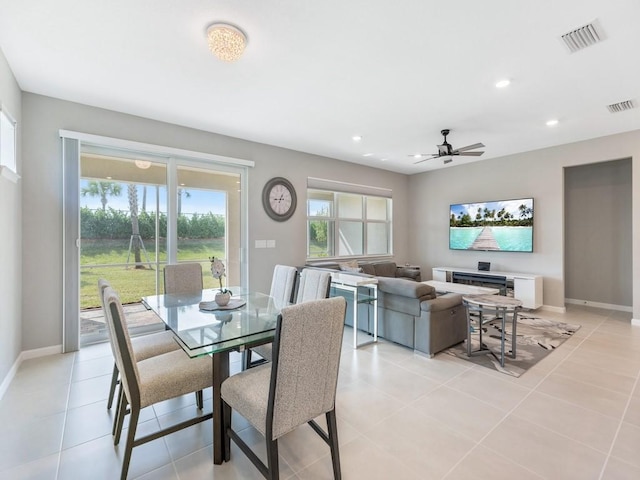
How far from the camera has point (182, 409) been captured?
2.30 meters

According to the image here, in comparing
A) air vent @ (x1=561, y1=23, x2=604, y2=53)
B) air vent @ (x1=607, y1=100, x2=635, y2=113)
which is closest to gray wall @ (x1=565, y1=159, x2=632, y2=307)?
air vent @ (x1=607, y1=100, x2=635, y2=113)

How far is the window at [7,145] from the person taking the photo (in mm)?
2496

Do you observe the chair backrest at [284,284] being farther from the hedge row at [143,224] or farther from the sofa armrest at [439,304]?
the hedge row at [143,224]

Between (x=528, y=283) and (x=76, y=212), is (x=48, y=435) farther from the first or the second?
(x=528, y=283)

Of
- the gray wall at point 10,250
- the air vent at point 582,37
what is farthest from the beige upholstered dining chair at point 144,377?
the air vent at point 582,37

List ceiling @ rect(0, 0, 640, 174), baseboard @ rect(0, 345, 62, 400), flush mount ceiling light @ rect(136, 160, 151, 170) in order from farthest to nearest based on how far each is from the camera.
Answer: flush mount ceiling light @ rect(136, 160, 151, 170)
baseboard @ rect(0, 345, 62, 400)
ceiling @ rect(0, 0, 640, 174)

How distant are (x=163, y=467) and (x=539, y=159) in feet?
21.3

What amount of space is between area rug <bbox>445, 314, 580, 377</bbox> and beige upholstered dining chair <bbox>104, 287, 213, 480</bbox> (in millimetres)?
2739

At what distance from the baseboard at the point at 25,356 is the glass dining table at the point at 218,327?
1274 millimetres

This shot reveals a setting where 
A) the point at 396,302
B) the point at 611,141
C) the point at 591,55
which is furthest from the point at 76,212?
the point at 611,141

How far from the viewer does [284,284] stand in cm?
309

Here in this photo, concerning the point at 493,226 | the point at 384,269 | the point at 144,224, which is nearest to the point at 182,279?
the point at 144,224

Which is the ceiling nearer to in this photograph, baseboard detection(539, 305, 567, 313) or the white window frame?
the white window frame

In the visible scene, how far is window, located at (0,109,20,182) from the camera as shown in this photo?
2496 millimetres
